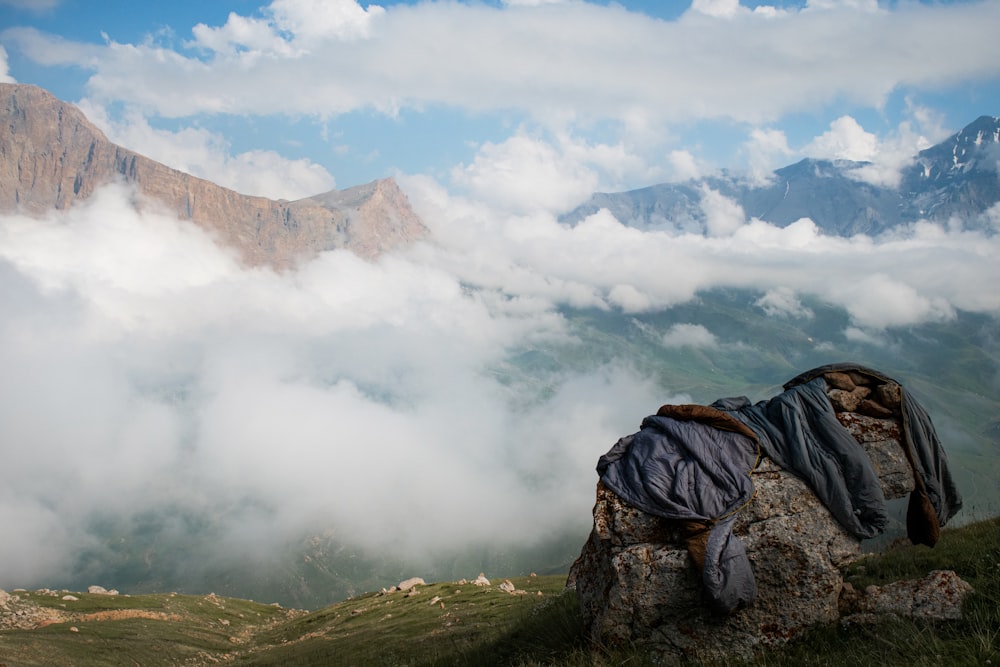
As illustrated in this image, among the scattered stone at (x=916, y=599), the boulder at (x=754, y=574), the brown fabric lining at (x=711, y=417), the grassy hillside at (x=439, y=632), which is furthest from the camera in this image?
the brown fabric lining at (x=711, y=417)

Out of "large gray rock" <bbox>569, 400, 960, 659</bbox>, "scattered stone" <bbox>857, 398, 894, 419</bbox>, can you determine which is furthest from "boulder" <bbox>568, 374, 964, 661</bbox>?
"scattered stone" <bbox>857, 398, 894, 419</bbox>

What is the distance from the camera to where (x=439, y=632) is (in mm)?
30828

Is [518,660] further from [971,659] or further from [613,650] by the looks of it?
[971,659]

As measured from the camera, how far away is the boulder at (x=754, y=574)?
1004 centimetres

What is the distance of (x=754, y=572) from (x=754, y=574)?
33mm

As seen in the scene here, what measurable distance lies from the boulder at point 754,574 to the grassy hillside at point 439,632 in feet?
1.34

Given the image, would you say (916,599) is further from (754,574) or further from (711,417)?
(711,417)

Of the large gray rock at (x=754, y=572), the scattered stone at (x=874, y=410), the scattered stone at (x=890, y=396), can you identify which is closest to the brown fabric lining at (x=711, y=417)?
the large gray rock at (x=754, y=572)

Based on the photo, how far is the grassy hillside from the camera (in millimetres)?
8570

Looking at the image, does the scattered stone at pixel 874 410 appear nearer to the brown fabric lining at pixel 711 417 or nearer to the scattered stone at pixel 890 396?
the scattered stone at pixel 890 396

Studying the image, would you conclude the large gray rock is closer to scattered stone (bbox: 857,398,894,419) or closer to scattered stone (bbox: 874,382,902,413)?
scattered stone (bbox: 857,398,894,419)

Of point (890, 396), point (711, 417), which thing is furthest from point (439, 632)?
point (890, 396)

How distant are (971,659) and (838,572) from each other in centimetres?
348

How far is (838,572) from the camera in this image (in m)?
10.5
